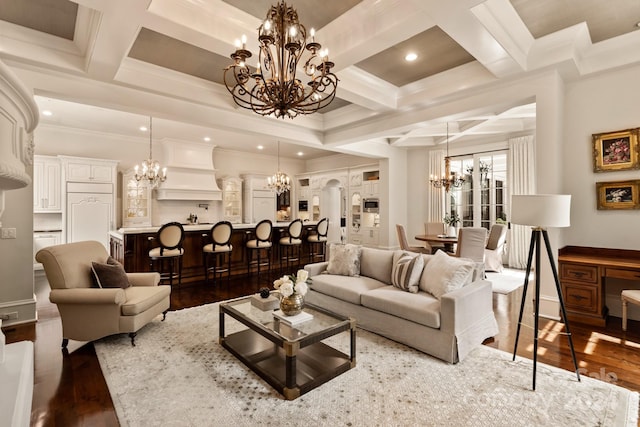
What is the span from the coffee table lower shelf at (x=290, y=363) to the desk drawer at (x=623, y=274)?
3.04 metres

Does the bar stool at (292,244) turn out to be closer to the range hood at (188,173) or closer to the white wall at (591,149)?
the range hood at (188,173)

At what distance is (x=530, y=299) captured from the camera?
14.2 ft

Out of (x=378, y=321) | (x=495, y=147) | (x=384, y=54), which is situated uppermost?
(x=384, y=54)

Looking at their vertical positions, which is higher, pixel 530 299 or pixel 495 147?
pixel 495 147

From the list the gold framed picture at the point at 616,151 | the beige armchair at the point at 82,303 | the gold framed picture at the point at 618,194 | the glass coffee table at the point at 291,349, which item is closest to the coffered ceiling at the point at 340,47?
the gold framed picture at the point at 616,151

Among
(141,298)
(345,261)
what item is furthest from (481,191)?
(141,298)

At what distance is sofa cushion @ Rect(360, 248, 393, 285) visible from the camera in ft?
12.5

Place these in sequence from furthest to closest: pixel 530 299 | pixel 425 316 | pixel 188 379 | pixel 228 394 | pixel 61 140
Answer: pixel 61 140
pixel 530 299
pixel 425 316
pixel 188 379
pixel 228 394

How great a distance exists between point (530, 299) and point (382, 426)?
3514mm

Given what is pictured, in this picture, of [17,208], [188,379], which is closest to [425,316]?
[188,379]

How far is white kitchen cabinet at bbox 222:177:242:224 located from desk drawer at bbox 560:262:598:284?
7.55m

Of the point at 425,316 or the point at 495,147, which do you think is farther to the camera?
the point at 495,147

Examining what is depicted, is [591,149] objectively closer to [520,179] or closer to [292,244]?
[520,179]

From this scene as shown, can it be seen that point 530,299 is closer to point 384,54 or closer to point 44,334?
point 384,54
